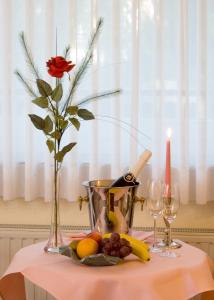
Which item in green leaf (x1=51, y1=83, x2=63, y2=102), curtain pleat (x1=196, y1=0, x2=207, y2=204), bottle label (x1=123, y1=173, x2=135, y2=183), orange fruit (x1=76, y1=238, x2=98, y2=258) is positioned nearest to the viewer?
orange fruit (x1=76, y1=238, x2=98, y2=258)

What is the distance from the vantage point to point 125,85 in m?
2.15

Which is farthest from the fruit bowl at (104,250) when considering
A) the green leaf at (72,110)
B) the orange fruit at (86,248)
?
the green leaf at (72,110)

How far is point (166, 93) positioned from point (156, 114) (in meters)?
0.10

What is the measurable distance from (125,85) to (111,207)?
0.73 metres

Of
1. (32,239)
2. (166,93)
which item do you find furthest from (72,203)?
(166,93)

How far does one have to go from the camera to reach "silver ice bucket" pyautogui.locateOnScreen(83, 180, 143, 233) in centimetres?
157

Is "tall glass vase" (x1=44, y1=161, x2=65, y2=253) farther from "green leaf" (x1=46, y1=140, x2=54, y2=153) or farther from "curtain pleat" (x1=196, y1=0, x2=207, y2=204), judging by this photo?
"curtain pleat" (x1=196, y1=0, x2=207, y2=204)

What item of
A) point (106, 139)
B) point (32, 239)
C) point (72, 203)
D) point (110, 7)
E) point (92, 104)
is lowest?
point (32, 239)

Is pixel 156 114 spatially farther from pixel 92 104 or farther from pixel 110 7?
pixel 110 7

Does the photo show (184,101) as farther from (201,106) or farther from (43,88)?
(43,88)

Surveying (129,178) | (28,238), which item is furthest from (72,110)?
(28,238)

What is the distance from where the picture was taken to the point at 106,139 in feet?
7.11

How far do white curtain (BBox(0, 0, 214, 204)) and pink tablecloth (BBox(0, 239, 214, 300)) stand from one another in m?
0.67

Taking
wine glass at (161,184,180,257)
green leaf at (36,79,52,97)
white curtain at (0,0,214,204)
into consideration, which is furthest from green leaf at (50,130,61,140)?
white curtain at (0,0,214,204)
